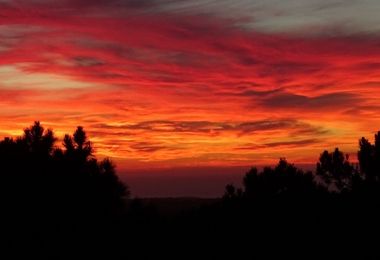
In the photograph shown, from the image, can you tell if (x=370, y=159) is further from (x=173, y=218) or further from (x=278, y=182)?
(x=173, y=218)

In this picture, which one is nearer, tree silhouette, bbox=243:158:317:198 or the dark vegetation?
the dark vegetation

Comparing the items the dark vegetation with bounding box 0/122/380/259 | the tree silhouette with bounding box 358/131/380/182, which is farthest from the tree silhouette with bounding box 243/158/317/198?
the tree silhouette with bounding box 358/131/380/182

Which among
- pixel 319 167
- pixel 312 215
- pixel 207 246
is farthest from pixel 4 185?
pixel 319 167

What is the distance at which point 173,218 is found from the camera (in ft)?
83.6

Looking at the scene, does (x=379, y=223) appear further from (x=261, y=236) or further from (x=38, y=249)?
(x=38, y=249)

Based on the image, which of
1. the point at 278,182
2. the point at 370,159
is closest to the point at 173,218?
the point at 278,182

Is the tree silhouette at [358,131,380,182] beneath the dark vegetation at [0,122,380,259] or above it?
above

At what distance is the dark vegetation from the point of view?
1545cm

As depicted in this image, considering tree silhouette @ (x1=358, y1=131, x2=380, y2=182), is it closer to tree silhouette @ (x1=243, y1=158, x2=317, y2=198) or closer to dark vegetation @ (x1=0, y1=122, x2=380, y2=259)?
dark vegetation @ (x1=0, y1=122, x2=380, y2=259)

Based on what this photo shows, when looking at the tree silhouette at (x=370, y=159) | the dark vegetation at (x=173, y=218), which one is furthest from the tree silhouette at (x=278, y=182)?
the tree silhouette at (x=370, y=159)

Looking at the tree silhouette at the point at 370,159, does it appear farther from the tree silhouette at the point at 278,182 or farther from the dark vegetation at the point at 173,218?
the tree silhouette at the point at 278,182

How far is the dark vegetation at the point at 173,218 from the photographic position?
608 inches

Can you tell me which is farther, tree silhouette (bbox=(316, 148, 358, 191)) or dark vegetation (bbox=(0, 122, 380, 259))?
tree silhouette (bbox=(316, 148, 358, 191))

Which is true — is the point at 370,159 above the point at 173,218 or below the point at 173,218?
above
